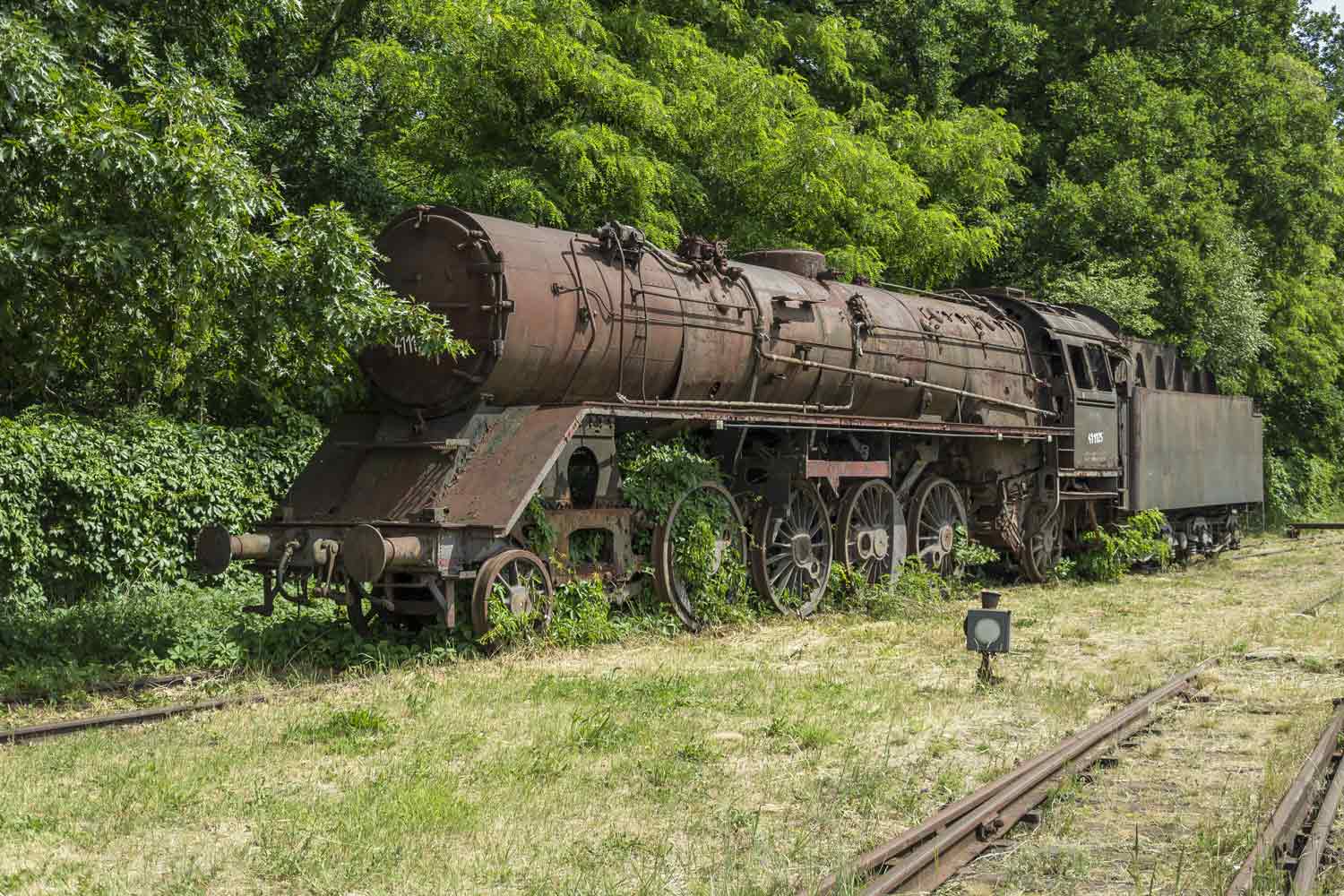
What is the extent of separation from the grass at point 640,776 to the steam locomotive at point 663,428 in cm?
104

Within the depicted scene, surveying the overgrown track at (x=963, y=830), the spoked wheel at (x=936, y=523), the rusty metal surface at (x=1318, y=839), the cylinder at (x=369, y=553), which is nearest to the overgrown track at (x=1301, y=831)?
the rusty metal surface at (x=1318, y=839)

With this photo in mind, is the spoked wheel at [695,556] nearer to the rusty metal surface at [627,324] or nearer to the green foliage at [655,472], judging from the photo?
the green foliage at [655,472]

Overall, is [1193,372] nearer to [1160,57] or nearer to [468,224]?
[1160,57]

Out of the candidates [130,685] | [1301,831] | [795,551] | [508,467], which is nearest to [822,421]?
[795,551]

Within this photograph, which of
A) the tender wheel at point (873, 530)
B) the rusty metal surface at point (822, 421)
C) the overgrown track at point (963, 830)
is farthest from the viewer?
the tender wheel at point (873, 530)

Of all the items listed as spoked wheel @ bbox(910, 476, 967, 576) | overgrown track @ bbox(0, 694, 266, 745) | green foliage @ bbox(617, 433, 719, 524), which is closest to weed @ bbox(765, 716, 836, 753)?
overgrown track @ bbox(0, 694, 266, 745)

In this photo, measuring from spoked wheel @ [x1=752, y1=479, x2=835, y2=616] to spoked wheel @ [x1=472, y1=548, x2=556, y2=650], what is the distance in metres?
2.93

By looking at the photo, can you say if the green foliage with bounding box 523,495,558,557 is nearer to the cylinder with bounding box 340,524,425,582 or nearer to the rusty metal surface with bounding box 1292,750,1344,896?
the cylinder with bounding box 340,524,425,582

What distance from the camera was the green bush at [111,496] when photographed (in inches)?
450

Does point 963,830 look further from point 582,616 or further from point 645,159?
point 645,159

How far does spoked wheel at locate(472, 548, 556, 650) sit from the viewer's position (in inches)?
353

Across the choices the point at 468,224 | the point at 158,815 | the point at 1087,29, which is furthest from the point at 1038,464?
the point at 1087,29

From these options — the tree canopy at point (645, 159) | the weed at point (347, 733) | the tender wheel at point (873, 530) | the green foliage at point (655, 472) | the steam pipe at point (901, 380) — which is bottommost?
the weed at point (347, 733)

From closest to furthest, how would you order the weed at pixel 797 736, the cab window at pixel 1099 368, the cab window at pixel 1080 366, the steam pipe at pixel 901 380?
the weed at pixel 797 736 < the steam pipe at pixel 901 380 < the cab window at pixel 1080 366 < the cab window at pixel 1099 368
